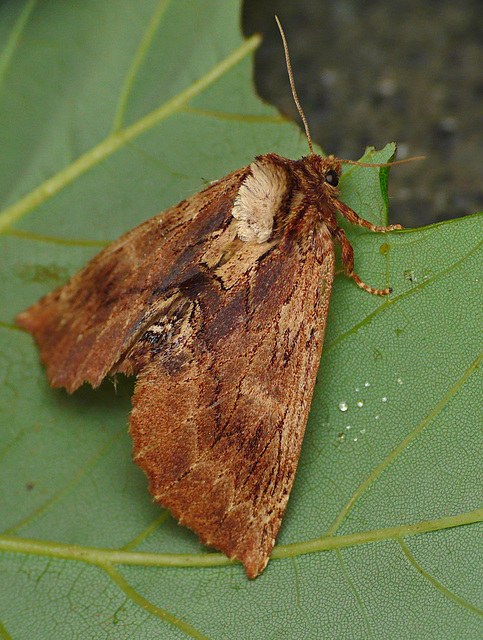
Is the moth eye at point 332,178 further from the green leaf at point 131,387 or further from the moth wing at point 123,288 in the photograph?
the moth wing at point 123,288

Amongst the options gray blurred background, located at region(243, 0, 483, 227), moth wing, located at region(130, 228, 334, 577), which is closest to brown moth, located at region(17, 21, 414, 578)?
moth wing, located at region(130, 228, 334, 577)

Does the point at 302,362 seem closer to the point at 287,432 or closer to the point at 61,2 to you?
the point at 287,432

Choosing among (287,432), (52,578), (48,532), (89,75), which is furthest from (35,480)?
(89,75)

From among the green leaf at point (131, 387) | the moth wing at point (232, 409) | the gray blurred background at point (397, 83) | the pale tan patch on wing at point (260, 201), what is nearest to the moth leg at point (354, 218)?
the green leaf at point (131, 387)

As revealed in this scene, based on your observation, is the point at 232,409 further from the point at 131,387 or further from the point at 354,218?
the point at 354,218

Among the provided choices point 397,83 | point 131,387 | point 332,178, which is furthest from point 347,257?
point 397,83

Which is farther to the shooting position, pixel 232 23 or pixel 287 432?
pixel 232 23
